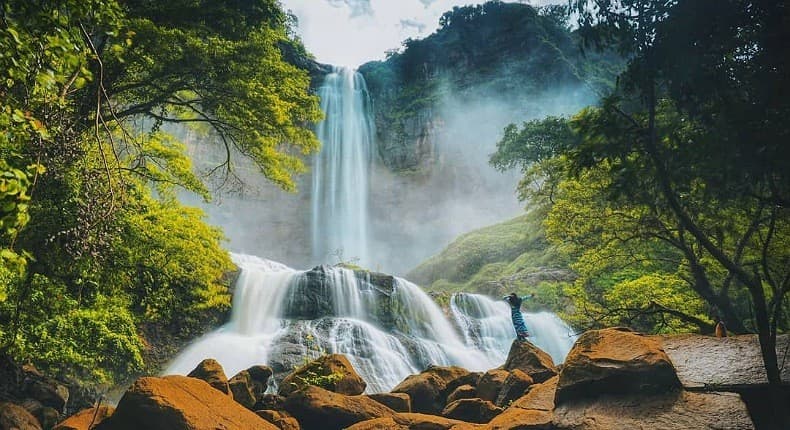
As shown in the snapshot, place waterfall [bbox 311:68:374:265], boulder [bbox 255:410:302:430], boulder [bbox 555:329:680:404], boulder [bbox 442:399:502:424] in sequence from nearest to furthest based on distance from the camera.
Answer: boulder [bbox 555:329:680:404], boulder [bbox 255:410:302:430], boulder [bbox 442:399:502:424], waterfall [bbox 311:68:374:265]

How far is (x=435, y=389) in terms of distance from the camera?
34.1 feet

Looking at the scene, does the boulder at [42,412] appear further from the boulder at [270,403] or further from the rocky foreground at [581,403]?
the boulder at [270,403]

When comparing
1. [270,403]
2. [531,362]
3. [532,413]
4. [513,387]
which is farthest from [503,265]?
[532,413]

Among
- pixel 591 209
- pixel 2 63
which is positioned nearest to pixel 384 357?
pixel 591 209

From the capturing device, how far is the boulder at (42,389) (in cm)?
Answer: 967

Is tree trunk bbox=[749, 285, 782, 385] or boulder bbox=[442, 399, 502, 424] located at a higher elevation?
tree trunk bbox=[749, 285, 782, 385]

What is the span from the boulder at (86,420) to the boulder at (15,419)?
6.39ft

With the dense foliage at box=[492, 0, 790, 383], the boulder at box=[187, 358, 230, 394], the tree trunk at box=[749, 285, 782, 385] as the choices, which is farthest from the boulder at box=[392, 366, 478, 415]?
the tree trunk at box=[749, 285, 782, 385]

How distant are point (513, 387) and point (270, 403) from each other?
518cm

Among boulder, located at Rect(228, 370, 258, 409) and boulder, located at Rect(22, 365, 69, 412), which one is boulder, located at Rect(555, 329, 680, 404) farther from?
boulder, located at Rect(22, 365, 69, 412)

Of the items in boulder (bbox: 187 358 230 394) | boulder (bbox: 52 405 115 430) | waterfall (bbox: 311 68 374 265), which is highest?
waterfall (bbox: 311 68 374 265)

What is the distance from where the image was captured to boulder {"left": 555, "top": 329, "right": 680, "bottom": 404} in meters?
5.52

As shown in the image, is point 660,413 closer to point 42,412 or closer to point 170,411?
point 170,411

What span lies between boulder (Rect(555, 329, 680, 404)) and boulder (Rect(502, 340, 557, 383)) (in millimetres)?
4213
